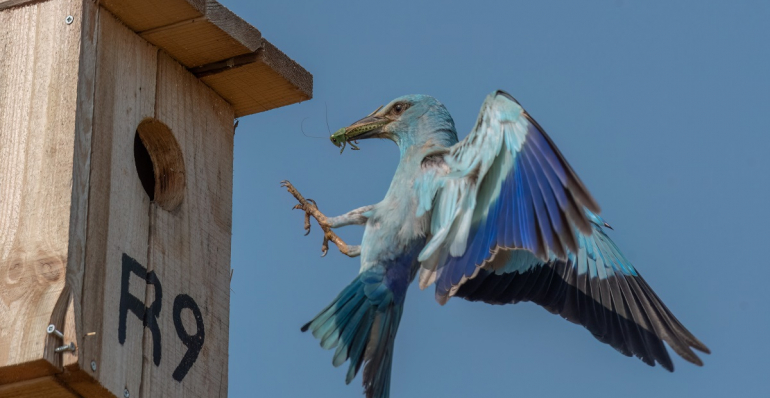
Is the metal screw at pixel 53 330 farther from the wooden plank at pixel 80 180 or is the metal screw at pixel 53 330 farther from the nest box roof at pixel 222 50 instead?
the nest box roof at pixel 222 50

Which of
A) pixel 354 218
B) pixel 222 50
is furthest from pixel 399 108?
pixel 222 50

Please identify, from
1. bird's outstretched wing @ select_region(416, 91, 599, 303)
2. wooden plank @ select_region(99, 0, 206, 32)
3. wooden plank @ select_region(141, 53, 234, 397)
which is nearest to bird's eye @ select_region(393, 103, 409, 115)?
bird's outstretched wing @ select_region(416, 91, 599, 303)

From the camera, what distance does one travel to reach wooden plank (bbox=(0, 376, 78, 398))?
158 inches

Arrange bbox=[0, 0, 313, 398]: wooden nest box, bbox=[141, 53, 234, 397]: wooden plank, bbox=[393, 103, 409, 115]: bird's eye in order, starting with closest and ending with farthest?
bbox=[0, 0, 313, 398]: wooden nest box, bbox=[141, 53, 234, 397]: wooden plank, bbox=[393, 103, 409, 115]: bird's eye

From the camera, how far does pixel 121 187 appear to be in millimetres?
4457

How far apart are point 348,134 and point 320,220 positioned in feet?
1.09

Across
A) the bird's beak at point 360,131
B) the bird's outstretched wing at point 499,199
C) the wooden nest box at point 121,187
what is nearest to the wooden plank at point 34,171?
the wooden nest box at point 121,187

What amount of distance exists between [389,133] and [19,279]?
151 cm

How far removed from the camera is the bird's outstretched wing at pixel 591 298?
475cm

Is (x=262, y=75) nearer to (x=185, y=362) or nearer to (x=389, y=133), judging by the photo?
(x=389, y=133)

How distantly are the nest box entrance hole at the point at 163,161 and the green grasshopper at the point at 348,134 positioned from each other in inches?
22.8

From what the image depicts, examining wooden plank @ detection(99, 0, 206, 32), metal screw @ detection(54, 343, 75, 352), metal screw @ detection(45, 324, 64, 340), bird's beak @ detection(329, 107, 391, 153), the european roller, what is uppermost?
wooden plank @ detection(99, 0, 206, 32)

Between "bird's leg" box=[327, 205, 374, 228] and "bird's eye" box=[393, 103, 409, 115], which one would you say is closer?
"bird's leg" box=[327, 205, 374, 228]

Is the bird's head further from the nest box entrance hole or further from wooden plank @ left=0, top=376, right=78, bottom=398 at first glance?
wooden plank @ left=0, top=376, right=78, bottom=398
